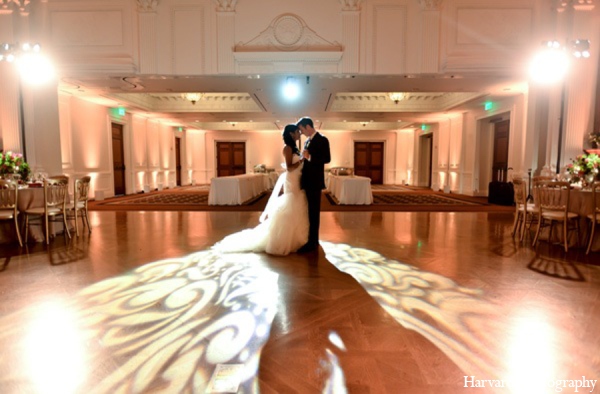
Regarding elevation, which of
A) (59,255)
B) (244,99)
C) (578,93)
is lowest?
(59,255)

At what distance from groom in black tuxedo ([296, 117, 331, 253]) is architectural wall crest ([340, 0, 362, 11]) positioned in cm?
374

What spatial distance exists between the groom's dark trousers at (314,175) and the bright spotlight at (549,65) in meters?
5.09

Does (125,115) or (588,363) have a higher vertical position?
(125,115)

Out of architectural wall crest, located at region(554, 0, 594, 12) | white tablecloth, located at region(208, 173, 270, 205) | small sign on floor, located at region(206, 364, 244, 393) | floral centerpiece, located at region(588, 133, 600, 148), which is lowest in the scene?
small sign on floor, located at region(206, 364, 244, 393)

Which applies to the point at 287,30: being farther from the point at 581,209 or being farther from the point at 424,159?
the point at 424,159

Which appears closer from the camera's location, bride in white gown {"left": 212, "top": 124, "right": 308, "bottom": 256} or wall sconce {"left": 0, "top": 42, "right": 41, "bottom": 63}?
bride in white gown {"left": 212, "top": 124, "right": 308, "bottom": 256}

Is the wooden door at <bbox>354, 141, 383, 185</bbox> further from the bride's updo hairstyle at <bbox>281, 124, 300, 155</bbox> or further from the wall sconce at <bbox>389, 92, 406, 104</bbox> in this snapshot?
the bride's updo hairstyle at <bbox>281, 124, 300, 155</bbox>

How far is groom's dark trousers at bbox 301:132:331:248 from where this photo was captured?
4.07m

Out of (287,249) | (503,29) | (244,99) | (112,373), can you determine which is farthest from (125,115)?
(112,373)

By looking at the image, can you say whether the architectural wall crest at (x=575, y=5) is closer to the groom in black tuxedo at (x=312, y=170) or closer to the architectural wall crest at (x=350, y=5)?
the architectural wall crest at (x=350, y=5)

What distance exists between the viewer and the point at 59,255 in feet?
14.2

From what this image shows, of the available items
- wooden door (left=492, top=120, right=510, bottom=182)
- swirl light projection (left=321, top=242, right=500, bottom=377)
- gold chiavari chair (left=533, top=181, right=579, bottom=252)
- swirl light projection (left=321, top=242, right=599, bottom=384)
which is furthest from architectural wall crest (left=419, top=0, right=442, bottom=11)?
wooden door (left=492, top=120, right=510, bottom=182)

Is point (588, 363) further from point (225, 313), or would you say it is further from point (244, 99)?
point (244, 99)

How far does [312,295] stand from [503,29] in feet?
21.7
